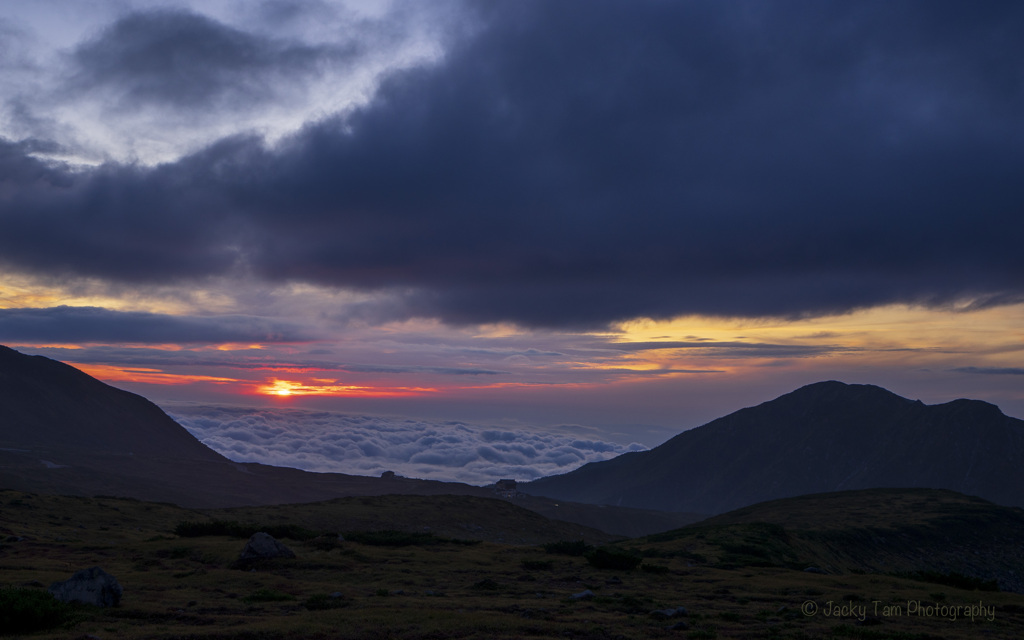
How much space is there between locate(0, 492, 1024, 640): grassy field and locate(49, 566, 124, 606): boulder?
0.64 metres

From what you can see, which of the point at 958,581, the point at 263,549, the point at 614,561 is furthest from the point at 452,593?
the point at 958,581

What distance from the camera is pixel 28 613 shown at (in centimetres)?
1709

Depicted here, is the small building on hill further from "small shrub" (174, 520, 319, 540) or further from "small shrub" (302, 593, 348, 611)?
"small shrub" (302, 593, 348, 611)

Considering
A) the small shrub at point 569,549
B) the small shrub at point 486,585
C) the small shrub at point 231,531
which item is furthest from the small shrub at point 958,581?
the small shrub at point 231,531

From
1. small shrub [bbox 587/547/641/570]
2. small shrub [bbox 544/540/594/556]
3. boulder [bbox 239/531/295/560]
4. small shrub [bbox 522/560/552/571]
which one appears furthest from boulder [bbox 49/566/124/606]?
small shrub [bbox 544/540/594/556]

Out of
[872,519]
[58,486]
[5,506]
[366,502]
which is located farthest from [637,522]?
[5,506]

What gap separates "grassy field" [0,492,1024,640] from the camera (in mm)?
19125

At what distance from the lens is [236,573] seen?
28781 mm

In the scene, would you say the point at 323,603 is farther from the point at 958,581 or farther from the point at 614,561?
the point at 958,581

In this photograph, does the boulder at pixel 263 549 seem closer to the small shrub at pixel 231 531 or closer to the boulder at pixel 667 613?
the small shrub at pixel 231 531

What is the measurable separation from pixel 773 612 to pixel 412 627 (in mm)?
14228

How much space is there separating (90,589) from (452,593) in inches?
536

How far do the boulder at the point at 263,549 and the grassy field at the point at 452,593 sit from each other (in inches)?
22.7

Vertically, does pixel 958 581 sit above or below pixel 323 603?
below
